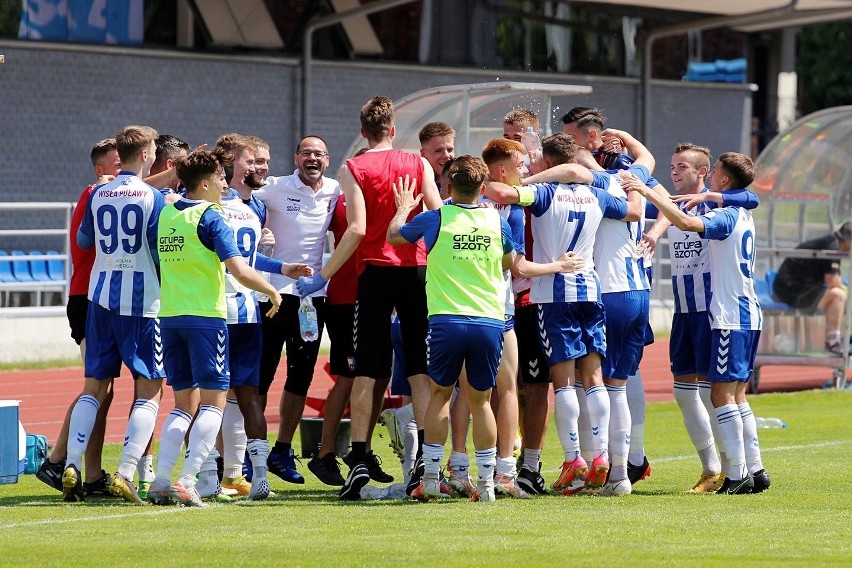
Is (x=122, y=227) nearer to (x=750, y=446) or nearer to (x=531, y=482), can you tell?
(x=531, y=482)

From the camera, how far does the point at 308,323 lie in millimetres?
9859

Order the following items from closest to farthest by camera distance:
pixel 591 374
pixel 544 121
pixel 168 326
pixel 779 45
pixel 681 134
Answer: pixel 168 326 < pixel 591 374 < pixel 544 121 < pixel 681 134 < pixel 779 45

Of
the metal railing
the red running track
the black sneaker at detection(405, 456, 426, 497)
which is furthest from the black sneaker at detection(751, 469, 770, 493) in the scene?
the metal railing

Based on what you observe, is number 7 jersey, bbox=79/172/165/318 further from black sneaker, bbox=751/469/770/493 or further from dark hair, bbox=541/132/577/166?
black sneaker, bbox=751/469/770/493

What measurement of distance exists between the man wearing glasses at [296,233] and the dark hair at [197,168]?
1.17m

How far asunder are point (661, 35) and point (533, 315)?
876 inches

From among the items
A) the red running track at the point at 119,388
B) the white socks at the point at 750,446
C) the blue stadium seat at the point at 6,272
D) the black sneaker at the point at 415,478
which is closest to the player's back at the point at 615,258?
the white socks at the point at 750,446

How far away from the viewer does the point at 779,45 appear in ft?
124

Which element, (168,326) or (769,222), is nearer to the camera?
(168,326)

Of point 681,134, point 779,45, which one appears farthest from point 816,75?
point 681,134

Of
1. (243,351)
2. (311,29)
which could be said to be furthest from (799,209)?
(311,29)

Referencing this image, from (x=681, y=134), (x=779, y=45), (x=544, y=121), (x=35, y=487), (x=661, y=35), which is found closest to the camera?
(x=35, y=487)

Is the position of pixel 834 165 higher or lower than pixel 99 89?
lower

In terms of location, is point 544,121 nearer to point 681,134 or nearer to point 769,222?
point 769,222
